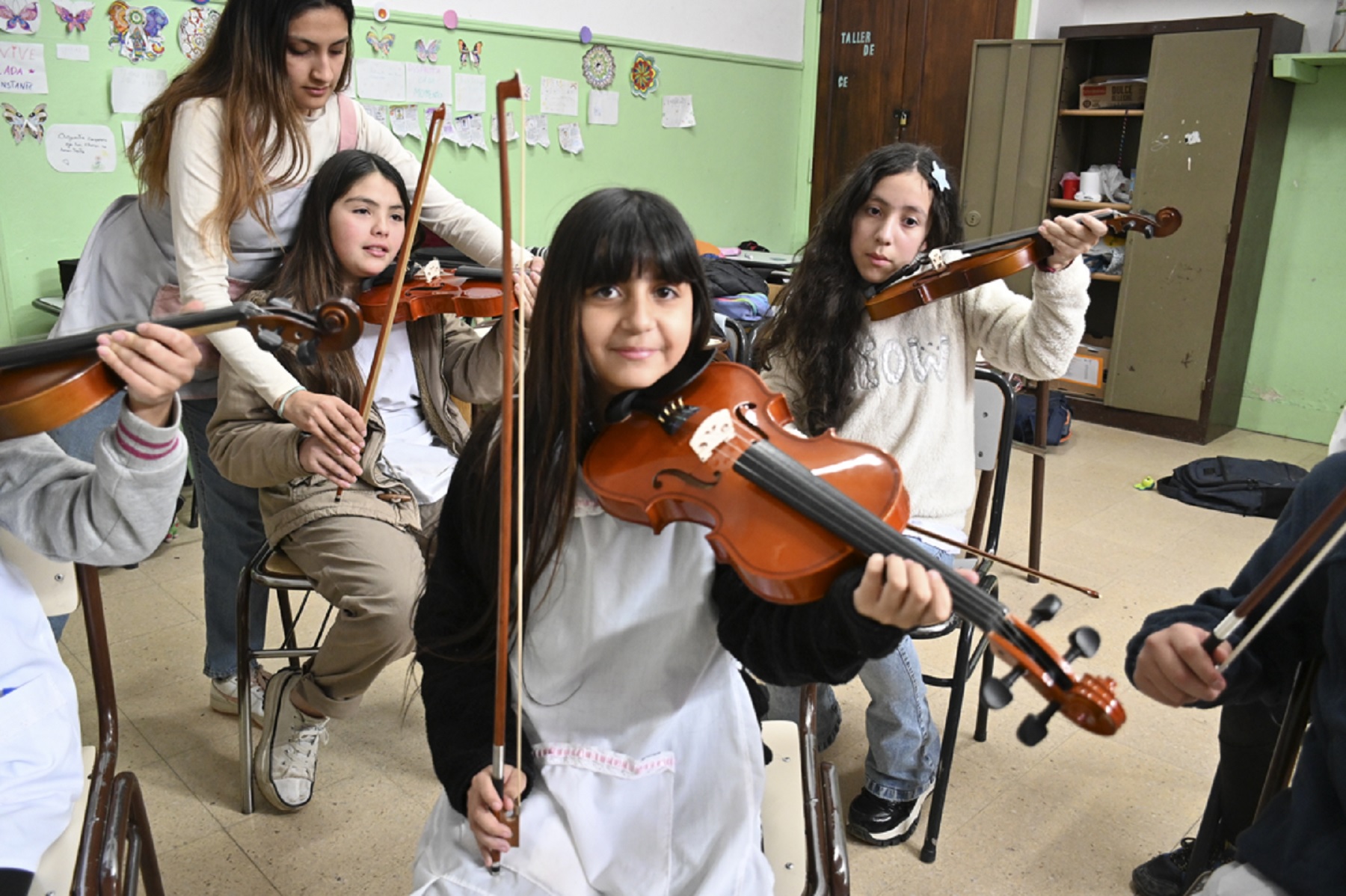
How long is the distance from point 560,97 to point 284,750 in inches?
123

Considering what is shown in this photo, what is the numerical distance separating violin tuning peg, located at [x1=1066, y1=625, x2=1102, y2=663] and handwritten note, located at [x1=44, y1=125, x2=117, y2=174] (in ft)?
10.5

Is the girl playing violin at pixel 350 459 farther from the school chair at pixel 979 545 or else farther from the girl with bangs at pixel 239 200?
the school chair at pixel 979 545

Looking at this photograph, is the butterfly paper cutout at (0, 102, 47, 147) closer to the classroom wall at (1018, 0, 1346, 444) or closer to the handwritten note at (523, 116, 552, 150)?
the handwritten note at (523, 116, 552, 150)

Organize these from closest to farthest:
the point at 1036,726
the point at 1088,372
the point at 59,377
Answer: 1. the point at 1036,726
2. the point at 59,377
3. the point at 1088,372

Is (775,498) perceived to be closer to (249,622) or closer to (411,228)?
(411,228)

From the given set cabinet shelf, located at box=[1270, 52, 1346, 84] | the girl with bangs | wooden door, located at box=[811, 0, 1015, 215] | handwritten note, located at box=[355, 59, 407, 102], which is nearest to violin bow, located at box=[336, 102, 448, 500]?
the girl with bangs

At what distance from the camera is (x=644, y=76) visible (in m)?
4.55

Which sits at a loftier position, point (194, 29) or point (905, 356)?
point (194, 29)

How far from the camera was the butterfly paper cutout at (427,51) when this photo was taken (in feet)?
12.2

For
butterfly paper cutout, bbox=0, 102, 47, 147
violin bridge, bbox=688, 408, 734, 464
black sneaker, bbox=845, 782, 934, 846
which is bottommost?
black sneaker, bbox=845, 782, 934, 846

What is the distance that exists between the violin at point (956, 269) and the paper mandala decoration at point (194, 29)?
2.46 metres

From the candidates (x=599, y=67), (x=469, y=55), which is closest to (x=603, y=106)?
(x=599, y=67)

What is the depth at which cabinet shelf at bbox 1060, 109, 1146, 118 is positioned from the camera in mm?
4113

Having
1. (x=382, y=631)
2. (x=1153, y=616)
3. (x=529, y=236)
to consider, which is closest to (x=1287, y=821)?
(x=1153, y=616)
